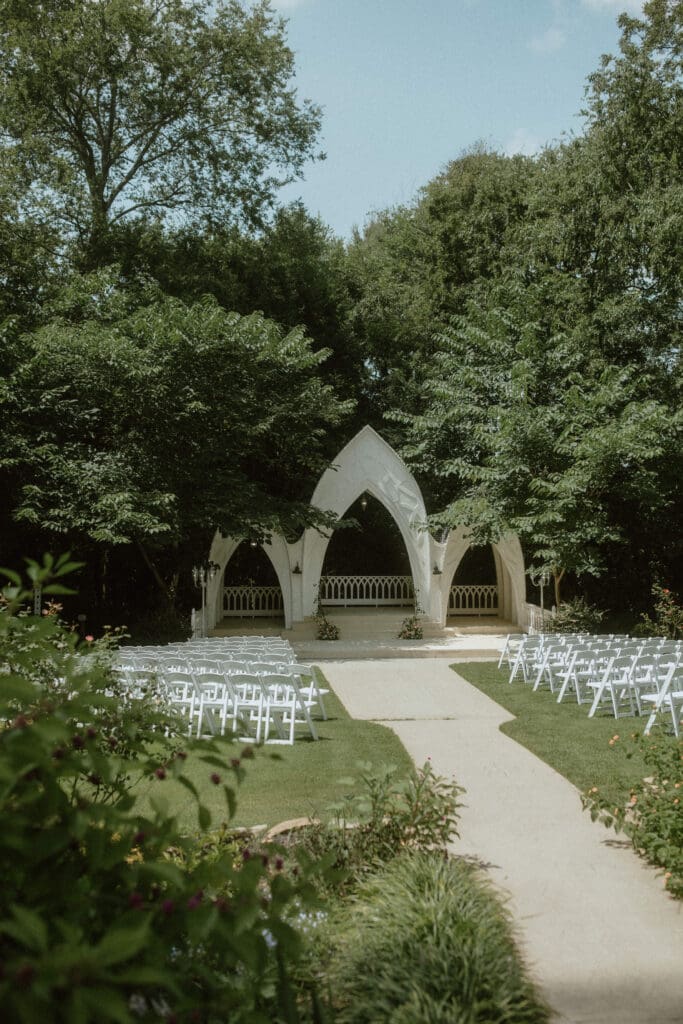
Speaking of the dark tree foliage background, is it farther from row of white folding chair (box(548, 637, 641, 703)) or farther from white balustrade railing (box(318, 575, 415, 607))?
row of white folding chair (box(548, 637, 641, 703))

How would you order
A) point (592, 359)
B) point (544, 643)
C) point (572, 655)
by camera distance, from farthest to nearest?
point (592, 359) < point (544, 643) < point (572, 655)

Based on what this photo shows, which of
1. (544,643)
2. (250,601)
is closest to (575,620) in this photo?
(544,643)

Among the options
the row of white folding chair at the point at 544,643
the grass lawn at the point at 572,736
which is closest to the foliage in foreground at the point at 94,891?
the grass lawn at the point at 572,736

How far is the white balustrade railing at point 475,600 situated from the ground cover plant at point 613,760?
10321 millimetres

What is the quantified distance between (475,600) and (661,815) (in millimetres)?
22458

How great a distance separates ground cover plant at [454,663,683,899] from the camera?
19.5 feet

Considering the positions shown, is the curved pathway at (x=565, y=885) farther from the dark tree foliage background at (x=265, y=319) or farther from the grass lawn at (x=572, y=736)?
the dark tree foliage background at (x=265, y=319)

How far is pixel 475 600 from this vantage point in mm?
28297

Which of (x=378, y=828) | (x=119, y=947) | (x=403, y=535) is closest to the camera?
(x=119, y=947)

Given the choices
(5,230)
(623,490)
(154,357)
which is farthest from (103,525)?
(623,490)

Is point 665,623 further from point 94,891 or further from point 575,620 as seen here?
point 94,891

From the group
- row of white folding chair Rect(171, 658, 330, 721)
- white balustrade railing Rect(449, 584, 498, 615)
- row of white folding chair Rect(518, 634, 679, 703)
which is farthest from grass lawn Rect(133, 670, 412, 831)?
white balustrade railing Rect(449, 584, 498, 615)

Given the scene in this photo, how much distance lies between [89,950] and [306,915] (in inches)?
119

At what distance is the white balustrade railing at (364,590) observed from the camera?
87.0 ft
